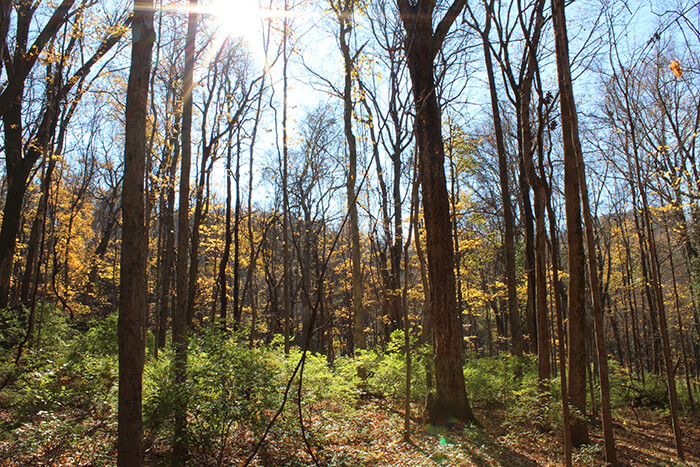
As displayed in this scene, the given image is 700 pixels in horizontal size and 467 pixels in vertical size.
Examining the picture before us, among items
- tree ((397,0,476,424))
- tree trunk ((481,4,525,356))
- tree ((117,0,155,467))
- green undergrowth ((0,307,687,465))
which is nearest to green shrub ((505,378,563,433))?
green undergrowth ((0,307,687,465))

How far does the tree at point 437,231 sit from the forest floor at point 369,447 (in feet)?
1.99

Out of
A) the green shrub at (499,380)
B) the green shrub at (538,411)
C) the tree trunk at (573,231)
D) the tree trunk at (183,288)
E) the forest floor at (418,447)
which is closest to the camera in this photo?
the tree trunk at (573,231)

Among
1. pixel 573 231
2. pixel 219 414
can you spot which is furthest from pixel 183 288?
pixel 573 231

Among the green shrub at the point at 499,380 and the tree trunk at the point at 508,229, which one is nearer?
the green shrub at the point at 499,380

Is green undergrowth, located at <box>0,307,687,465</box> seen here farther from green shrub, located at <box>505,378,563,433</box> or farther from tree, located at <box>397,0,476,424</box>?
tree, located at <box>397,0,476,424</box>

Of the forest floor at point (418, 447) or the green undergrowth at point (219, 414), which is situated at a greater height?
the green undergrowth at point (219, 414)

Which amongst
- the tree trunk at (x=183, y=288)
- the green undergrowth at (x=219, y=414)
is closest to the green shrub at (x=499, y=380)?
the green undergrowth at (x=219, y=414)

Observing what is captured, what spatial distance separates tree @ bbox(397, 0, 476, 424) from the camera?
6.93 meters

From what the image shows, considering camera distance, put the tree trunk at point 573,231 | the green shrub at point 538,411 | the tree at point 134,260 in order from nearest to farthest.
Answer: the tree at point 134,260, the tree trunk at point 573,231, the green shrub at point 538,411

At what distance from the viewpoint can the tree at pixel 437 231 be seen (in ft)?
22.7

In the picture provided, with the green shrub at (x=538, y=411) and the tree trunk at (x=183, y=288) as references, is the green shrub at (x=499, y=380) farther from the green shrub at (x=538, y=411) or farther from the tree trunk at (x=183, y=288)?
the tree trunk at (x=183, y=288)

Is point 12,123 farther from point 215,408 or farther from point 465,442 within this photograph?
point 465,442

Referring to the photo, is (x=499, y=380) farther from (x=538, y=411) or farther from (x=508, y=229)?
(x=508, y=229)

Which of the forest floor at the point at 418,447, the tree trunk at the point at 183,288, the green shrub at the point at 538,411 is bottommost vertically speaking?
the forest floor at the point at 418,447
